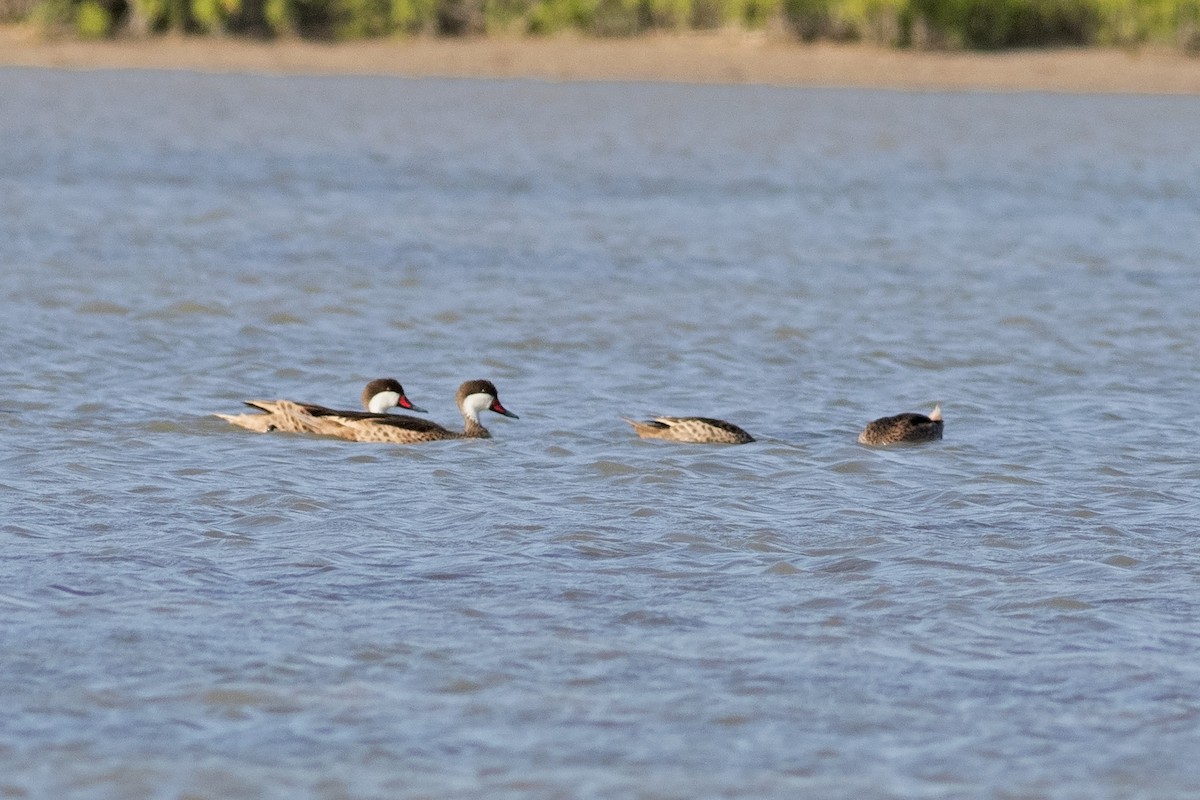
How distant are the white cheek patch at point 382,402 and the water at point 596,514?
0.52 meters

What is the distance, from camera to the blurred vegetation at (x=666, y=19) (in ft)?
168

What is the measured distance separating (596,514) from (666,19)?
146 feet

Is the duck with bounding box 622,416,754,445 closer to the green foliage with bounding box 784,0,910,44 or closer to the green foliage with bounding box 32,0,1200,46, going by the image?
the green foliage with bounding box 32,0,1200,46

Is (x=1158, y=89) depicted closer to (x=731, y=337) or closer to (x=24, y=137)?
(x=24, y=137)

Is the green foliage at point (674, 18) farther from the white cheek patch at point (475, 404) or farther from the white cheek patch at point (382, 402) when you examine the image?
the white cheek patch at point (475, 404)

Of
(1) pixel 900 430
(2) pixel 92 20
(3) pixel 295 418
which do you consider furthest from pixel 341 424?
(2) pixel 92 20

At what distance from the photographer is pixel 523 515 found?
971cm

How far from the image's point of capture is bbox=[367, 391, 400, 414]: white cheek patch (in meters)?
12.1

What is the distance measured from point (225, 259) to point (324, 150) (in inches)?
515

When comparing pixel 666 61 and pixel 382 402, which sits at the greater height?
pixel 382 402

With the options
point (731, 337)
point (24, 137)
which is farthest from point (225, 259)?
point (24, 137)

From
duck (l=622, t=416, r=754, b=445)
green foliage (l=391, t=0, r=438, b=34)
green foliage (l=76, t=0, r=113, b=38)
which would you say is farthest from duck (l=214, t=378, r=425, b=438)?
green foliage (l=76, t=0, r=113, b=38)

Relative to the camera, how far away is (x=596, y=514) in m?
9.80

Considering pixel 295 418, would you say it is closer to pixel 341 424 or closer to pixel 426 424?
pixel 341 424
